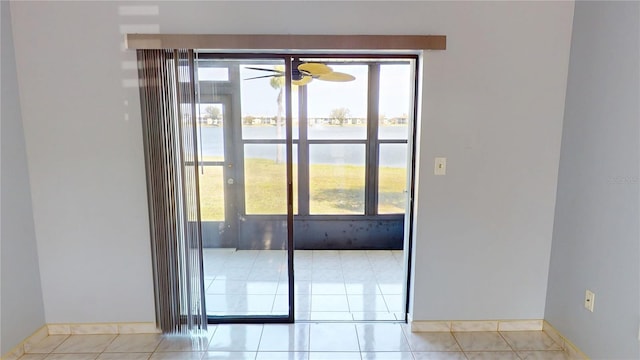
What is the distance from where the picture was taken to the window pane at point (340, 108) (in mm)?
4344

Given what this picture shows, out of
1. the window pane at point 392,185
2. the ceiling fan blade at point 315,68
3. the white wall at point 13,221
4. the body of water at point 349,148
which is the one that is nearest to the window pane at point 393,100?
the body of water at point 349,148

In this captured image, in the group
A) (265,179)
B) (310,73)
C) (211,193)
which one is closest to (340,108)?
(310,73)

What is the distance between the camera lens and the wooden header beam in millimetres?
2188

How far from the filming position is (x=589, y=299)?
6.92ft

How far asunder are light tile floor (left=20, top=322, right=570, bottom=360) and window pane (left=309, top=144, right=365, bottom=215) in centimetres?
207

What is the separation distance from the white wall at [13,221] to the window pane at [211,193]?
114 centimetres

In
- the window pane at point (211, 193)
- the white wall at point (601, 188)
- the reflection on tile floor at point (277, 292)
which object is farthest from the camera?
the reflection on tile floor at point (277, 292)

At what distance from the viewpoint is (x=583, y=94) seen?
2.15 m

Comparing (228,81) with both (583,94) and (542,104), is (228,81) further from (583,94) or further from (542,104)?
(583,94)

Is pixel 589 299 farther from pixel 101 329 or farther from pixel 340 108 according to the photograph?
pixel 101 329

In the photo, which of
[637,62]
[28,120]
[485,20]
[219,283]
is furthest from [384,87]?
[28,120]

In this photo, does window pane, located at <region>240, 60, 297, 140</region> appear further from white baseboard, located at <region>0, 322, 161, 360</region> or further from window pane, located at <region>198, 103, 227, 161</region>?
white baseboard, located at <region>0, 322, 161, 360</region>

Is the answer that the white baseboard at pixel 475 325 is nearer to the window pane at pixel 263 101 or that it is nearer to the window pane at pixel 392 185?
the window pane at pixel 263 101

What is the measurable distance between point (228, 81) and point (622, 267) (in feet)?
8.74
